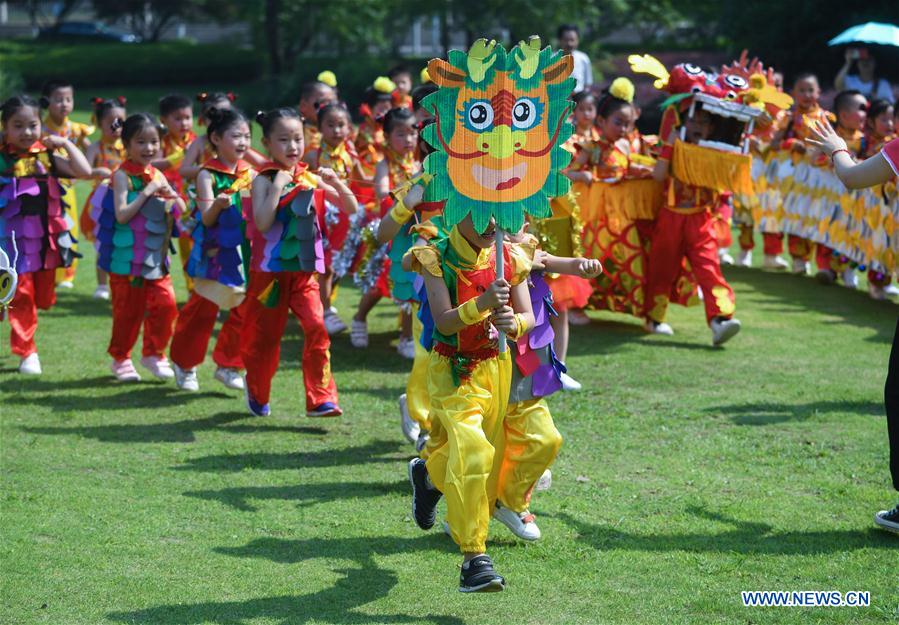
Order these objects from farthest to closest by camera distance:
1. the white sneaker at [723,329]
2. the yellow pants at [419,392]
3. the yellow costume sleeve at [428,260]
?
the white sneaker at [723,329]
the yellow pants at [419,392]
the yellow costume sleeve at [428,260]

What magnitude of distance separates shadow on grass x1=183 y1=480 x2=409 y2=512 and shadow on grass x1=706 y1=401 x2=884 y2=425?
2.24m

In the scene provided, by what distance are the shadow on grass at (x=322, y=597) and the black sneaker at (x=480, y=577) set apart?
0.14m

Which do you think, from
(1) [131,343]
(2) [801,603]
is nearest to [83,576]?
(2) [801,603]

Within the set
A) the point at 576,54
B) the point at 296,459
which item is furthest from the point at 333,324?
the point at 576,54

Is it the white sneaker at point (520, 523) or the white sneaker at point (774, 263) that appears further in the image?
the white sneaker at point (774, 263)

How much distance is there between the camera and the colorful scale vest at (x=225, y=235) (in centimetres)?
739

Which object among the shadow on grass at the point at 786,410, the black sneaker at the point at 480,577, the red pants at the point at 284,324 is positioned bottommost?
the shadow on grass at the point at 786,410

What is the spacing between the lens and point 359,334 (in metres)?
9.36

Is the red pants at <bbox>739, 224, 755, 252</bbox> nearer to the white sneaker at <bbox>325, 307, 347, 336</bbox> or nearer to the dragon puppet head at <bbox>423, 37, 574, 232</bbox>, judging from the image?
the white sneaker at <bbox>325, 307, 347, 336</bbox>

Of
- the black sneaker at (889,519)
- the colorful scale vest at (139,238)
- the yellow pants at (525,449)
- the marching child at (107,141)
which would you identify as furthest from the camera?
the marching child at (107,141)

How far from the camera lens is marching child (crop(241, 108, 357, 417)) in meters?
6.83

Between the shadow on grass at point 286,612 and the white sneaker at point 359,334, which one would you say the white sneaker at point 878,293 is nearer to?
the white sneaker at point 359,334

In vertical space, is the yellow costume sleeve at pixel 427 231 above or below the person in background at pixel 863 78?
below

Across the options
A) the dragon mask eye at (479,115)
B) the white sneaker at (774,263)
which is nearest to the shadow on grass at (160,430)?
the dragon mask eye at (479,115)
